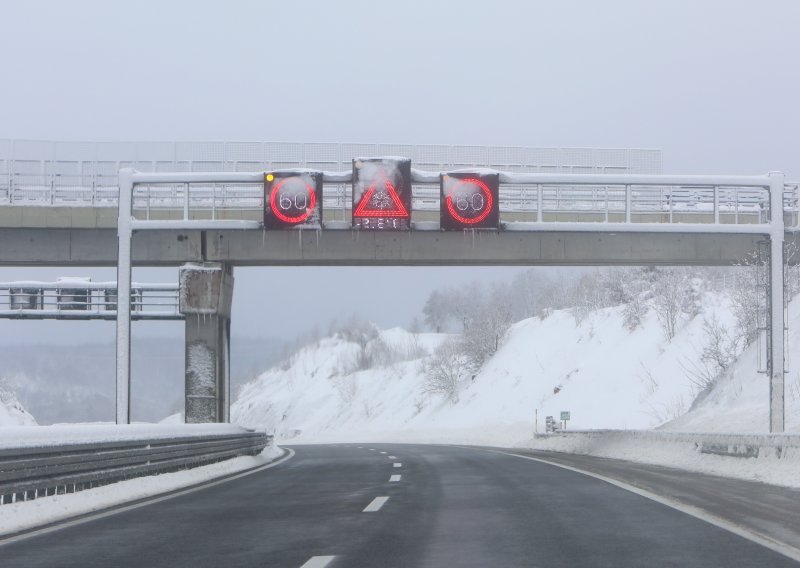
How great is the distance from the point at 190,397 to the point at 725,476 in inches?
574

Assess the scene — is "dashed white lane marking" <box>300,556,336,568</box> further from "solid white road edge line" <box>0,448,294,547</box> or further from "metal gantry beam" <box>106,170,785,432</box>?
"metal gantry beam" <box>106,170,785,432</box>

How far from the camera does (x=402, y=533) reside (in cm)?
1030

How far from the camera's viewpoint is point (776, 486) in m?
16.7

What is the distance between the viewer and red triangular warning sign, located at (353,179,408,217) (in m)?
26.1

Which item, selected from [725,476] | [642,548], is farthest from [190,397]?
[642,548]

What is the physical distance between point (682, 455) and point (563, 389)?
48.7m

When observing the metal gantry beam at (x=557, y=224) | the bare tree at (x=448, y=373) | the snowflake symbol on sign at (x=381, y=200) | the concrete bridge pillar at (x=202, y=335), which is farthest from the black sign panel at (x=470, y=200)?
the bare tree at (x=448, y=373)

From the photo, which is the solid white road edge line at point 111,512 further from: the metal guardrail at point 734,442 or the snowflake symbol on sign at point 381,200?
the metal guardrail at point 734,442

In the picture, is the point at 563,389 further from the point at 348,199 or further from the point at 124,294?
the point at 124,294

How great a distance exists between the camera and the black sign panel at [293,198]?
2616 cm

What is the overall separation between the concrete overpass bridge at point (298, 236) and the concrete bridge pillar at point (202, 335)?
29 millimetres

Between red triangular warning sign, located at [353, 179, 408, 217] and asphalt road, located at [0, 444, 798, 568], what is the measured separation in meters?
10.8

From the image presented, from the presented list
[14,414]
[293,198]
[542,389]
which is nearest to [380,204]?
[293,198]

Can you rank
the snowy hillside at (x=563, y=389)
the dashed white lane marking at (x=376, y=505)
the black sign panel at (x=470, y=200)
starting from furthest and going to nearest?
the snowy hillside at (x=563, y=389), the black sign panel at (x=470, y=200), the dashed white lane marking at (x=376, y=505)
